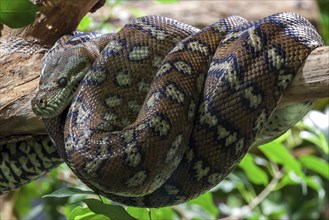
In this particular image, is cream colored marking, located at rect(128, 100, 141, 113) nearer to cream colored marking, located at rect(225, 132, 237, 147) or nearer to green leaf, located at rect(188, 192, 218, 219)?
cream colored marking, located at rect(225, 132, 237, 147)

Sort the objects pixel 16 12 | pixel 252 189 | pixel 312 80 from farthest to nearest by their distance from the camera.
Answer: pixel 252 189
pixel 312 80
pixel 16 12

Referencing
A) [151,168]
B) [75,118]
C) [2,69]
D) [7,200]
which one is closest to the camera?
[151,168]

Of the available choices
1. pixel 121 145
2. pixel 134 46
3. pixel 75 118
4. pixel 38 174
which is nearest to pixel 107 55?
pixel 134 46

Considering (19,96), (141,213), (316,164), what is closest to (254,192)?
(316,164)

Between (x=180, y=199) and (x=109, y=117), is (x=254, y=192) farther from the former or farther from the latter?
(x=109, y=117)

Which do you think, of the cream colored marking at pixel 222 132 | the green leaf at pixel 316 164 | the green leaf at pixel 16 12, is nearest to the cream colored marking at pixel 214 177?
the cream colored marking at pixel 222 132

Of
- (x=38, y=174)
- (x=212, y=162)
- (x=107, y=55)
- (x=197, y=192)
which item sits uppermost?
(x=107, y=55)

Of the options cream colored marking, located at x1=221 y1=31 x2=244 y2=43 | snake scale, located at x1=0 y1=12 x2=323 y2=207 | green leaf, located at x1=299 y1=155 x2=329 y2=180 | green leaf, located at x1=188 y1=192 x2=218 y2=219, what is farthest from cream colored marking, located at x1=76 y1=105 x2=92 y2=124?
green leaf, located at x1=299 y1=155 x2=329 y2=180

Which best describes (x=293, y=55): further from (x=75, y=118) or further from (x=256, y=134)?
(x=75, y=118)
